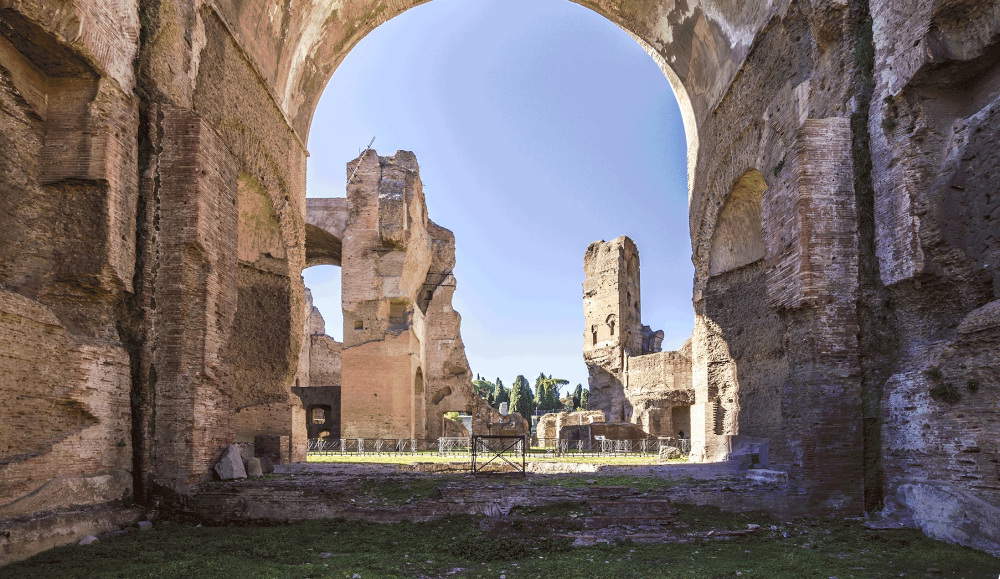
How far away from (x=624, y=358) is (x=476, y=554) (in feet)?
69.3

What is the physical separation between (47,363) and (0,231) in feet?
3.95

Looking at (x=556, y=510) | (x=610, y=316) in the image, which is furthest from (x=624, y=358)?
(x=556, y=510)

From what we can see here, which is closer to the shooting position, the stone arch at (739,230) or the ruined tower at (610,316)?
the stone arch at (739,230)

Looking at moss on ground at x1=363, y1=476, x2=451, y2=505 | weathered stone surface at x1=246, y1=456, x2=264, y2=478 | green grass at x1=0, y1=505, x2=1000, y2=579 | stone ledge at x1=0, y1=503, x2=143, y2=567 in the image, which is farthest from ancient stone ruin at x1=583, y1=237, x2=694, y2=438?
stone ledge at x1=0, y1=503, x2=143, y2=567

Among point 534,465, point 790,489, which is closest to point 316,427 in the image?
point 534,465

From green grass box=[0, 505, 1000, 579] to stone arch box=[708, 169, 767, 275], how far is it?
16.7ft

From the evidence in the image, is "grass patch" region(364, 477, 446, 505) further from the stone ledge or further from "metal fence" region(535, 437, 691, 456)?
"metal fence" region(535, 437, 691, 456)

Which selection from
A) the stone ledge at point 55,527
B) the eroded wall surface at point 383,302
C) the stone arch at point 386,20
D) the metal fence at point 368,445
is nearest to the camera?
the stone ledge at point 55,527

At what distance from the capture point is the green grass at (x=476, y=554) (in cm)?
459

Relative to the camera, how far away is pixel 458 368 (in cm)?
2555

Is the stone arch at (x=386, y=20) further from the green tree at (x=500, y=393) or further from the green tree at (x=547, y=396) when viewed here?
the green tree at (x=500, y=393)

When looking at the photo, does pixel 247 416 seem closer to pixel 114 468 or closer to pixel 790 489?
pixel 114 468

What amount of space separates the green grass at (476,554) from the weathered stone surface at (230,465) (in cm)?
81

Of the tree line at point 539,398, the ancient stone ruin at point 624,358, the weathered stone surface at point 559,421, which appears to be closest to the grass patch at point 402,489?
the ancient stone ruin at point 624,358
